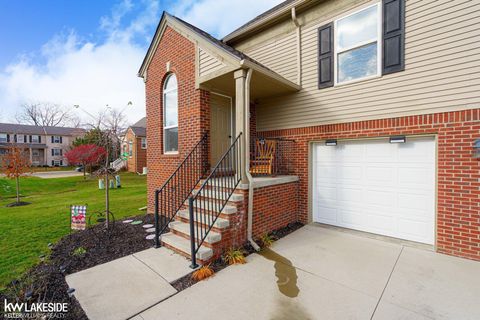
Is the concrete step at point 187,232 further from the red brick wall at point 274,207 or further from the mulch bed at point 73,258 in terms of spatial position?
the red brick wall at point 274,207

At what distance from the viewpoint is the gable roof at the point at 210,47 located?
14.0ft

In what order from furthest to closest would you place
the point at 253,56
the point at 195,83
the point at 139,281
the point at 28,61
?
the point at 28,61, the point at 253,56, the point at 195,83, the point at 139,281

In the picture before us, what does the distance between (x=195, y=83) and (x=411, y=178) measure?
5.07 meters

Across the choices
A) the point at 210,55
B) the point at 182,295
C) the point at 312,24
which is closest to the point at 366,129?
the point at 312,24

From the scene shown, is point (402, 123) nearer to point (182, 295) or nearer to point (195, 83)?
point (195, 83)

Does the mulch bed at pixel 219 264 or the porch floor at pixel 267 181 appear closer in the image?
the mulch bed at pixel 219 264

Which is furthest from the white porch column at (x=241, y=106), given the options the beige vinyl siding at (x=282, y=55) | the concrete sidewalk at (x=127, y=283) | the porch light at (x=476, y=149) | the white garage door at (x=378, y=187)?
the porch light at (x=476, y=149)

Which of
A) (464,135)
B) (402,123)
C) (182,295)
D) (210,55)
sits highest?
(210,55)

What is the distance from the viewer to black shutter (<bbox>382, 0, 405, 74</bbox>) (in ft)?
13.9

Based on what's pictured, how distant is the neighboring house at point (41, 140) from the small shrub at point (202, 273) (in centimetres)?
4169

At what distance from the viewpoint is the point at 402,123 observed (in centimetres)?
425

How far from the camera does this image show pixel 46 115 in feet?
137

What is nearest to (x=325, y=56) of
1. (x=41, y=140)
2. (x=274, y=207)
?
(x=274, y=207)

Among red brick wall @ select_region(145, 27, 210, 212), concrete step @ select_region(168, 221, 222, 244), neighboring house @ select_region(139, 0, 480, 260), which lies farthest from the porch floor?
red brick wall @ select_region(145, 27, 210, 212)
